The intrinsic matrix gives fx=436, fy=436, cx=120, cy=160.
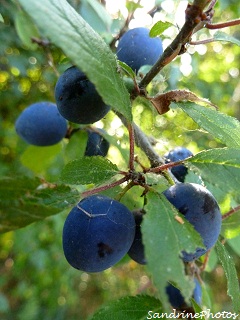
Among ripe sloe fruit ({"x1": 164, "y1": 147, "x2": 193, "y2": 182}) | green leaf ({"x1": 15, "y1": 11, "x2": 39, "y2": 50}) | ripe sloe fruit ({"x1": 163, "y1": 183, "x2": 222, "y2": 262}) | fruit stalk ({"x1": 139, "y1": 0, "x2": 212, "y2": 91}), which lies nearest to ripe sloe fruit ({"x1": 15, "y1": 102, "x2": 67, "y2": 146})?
green leaf ({"x1": 15, "y1": 11, "x2": 39, "y2": 50})

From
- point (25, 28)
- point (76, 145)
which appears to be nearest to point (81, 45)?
point (76, 145)

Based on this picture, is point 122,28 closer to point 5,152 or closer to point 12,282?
point 5,152

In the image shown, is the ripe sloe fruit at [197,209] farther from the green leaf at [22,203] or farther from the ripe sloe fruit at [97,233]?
the green leaf at [22,203]

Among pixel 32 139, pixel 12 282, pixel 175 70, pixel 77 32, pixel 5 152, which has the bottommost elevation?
pixel 12 282

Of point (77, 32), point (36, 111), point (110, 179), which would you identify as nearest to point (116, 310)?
point (110, 179)

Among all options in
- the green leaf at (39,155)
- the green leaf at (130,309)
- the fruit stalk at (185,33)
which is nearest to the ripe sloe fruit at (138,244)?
the green leaf at (130,309)

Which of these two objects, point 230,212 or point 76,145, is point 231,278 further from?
point 76,145
